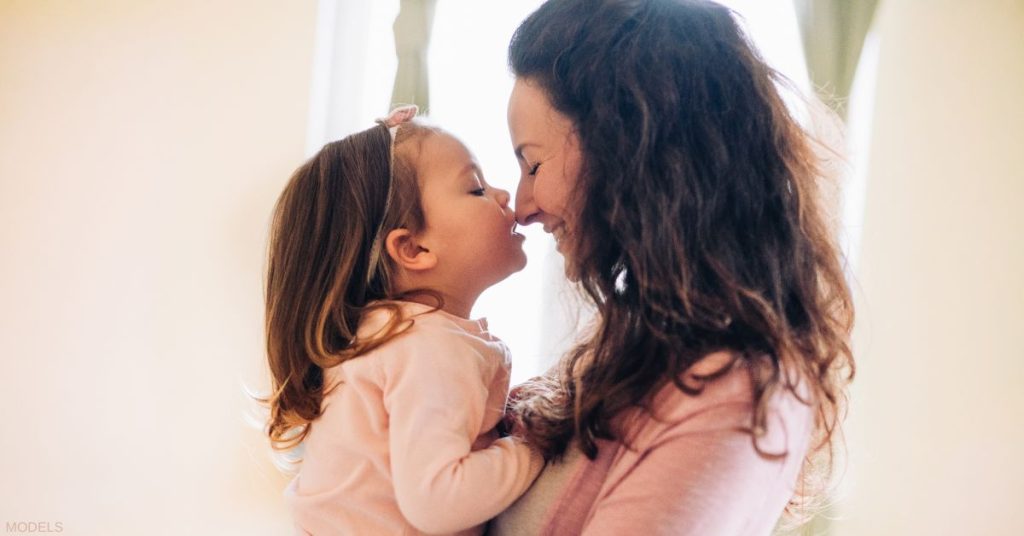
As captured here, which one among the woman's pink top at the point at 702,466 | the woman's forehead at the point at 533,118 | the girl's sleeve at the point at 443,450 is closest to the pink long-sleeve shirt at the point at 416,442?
the girl's sleeve at the point at 443,450

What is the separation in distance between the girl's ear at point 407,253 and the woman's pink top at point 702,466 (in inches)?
15.8

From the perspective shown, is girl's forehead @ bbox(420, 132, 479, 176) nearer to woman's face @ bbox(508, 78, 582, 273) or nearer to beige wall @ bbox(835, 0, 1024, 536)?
woman's face @ bbox(508, 78, 582, 273)

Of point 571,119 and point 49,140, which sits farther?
point 49,140

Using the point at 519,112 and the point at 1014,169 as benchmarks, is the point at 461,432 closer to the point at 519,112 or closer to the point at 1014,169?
the point at 519,112

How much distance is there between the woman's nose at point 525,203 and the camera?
1093mm

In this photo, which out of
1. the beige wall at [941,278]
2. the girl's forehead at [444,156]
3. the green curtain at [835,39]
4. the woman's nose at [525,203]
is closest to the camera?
the woman's nose at [525,203]

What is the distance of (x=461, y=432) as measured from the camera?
1.00 metres

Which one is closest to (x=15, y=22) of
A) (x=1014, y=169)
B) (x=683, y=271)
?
(x=683, y=271)

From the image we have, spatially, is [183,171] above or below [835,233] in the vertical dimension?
below

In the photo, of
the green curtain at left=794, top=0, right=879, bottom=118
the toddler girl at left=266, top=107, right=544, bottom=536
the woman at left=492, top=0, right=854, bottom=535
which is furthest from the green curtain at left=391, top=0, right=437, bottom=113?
the woman at left=492, top=0, right=854, bottom=535

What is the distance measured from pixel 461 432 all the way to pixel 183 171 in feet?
6.19

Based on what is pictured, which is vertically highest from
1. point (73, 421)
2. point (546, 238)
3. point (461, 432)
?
point (461, 432)

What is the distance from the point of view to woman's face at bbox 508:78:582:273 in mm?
1015

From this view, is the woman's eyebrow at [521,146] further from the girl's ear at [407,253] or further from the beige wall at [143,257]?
the beige wall at [143,257]
